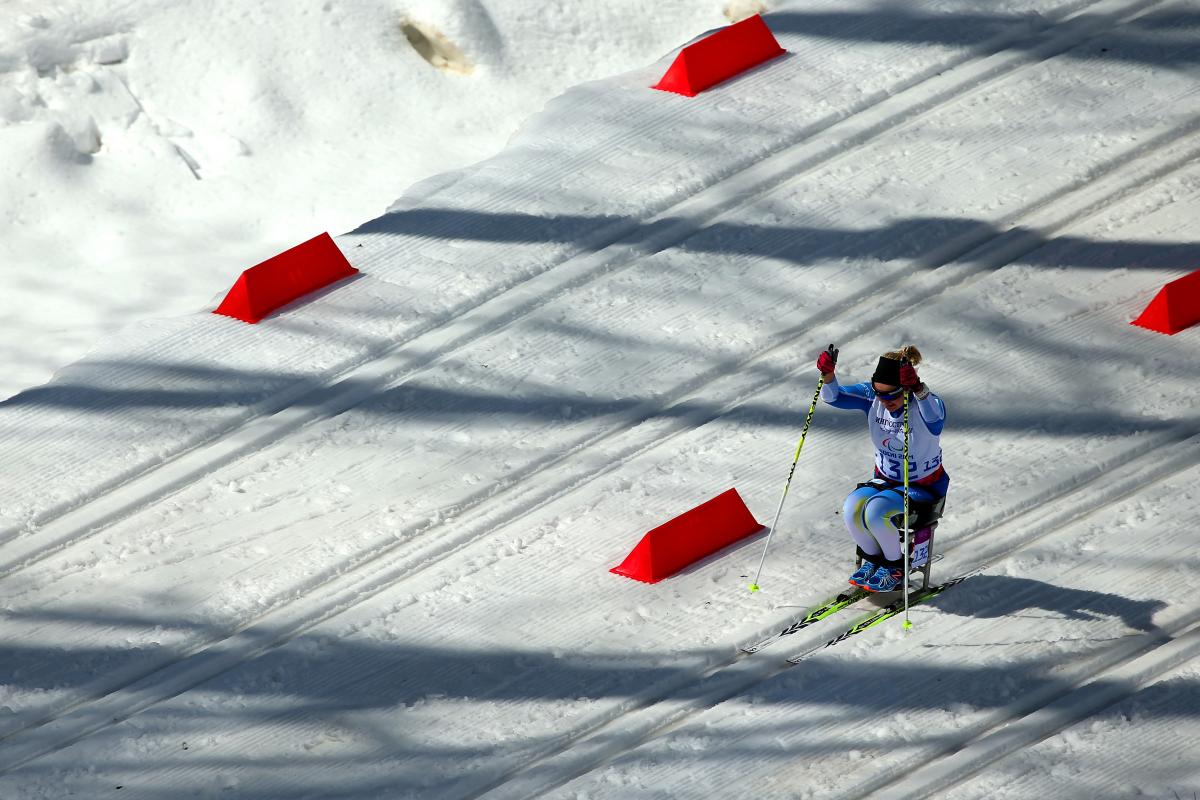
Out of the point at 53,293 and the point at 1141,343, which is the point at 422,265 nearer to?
the point at 53,293

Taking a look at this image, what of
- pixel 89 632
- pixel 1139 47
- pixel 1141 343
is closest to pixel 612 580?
pixel 89 632

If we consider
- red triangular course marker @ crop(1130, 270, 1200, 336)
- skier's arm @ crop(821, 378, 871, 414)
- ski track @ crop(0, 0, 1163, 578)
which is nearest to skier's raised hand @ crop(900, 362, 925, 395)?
skier's arm @ crop(821, 378, 871, 414)

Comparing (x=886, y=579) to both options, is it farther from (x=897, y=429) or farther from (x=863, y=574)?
(x=897, y=429)

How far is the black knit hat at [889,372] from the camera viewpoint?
5219 mm

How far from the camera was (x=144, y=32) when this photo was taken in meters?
9.42

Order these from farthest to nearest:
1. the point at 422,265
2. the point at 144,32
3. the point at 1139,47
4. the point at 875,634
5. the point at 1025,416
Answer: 1. the point at 144,32
2. the point at 1139,47
3. the point at 422,265
4. the point at 1025,416
5. the point at 875,634

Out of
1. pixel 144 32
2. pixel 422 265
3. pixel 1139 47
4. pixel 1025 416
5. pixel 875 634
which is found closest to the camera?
pixel 875 634

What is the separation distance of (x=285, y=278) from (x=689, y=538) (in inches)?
93.3

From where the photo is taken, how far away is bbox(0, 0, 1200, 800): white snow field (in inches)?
211

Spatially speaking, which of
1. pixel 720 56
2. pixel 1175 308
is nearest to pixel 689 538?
pixel 1175 308

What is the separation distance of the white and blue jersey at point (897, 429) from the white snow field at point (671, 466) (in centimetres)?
55

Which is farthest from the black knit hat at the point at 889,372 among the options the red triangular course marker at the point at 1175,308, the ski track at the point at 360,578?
the red triangular course marker at the point at 1175,308

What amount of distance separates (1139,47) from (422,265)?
11.7 ft

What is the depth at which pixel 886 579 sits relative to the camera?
562 centimetres
